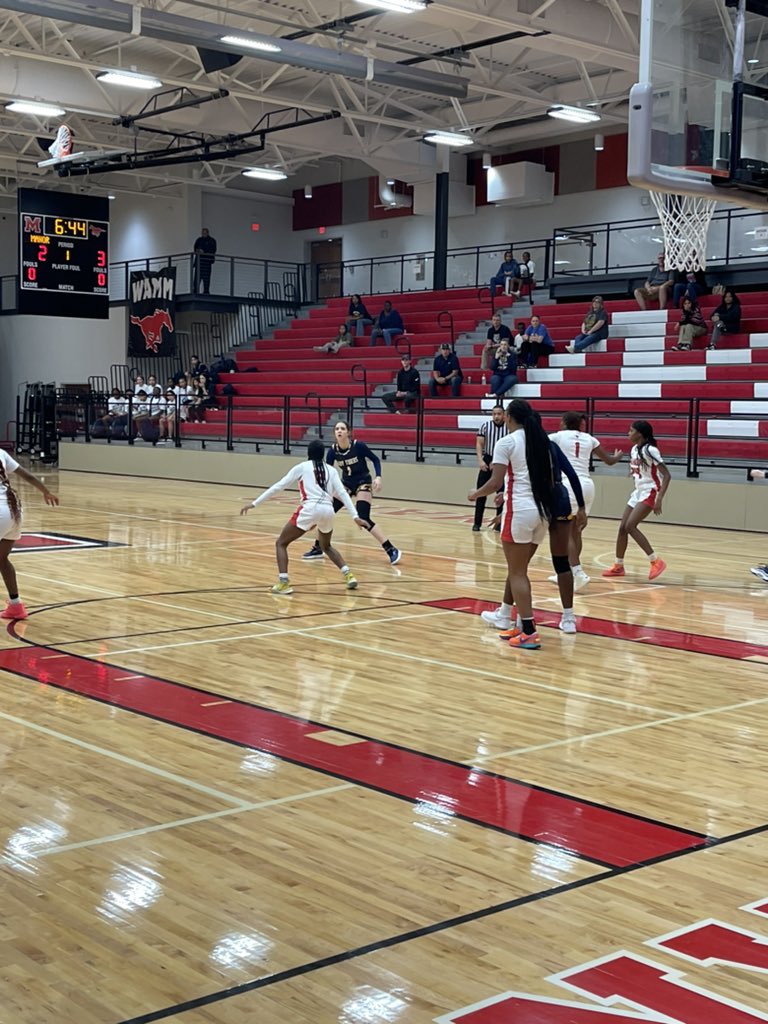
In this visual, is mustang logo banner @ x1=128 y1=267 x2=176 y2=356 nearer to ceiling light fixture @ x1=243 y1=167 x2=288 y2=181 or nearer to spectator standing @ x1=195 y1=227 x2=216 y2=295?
spectator standing @ x1=195 y1=227 x2=216 y2=295

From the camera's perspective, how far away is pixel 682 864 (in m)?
4.60

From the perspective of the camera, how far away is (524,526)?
849 centimetres

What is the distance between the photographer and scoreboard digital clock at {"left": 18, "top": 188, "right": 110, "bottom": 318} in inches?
975

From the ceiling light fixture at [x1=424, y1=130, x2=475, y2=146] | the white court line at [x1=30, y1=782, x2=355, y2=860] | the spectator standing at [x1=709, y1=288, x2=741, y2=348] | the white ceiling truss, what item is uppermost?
the white ceiling truss

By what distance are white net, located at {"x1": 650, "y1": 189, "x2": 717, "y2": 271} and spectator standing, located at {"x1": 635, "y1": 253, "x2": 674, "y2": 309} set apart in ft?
15.2

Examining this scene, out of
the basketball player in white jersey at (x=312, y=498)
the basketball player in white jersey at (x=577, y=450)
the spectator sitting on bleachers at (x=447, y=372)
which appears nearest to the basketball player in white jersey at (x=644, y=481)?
the basketball player in white jersey at (x=577, y=450)

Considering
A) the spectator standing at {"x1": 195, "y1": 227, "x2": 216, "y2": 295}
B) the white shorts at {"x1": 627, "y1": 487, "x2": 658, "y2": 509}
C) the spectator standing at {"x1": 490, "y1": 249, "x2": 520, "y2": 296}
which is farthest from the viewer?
the spectator standing at {"x1": 195, "y1": 227, "x2": 216, "y2": 295}

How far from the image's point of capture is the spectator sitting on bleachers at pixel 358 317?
101 feet

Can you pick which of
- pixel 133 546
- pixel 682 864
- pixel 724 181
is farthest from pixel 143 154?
pixel 682 864

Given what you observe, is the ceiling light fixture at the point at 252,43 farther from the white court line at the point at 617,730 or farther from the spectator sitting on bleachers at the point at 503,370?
the white court line at the point at 617,730

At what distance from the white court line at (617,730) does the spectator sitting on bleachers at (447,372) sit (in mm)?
17761

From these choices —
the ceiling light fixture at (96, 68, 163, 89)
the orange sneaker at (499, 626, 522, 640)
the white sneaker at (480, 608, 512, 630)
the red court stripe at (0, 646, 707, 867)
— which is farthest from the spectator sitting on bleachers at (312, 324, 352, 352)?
the red court stripe at (0, 646, 707, 867)

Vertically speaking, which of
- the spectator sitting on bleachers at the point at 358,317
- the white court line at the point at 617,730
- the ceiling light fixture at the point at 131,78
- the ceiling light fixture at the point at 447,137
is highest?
the ceiling light fixture at the point at 447,137

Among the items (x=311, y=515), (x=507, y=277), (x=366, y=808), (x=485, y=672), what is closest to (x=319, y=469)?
(x=311, y=515)
